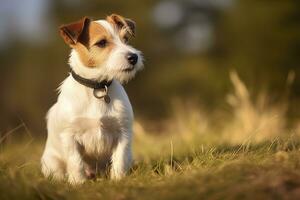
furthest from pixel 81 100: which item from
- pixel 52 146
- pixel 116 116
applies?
pixel 52 146

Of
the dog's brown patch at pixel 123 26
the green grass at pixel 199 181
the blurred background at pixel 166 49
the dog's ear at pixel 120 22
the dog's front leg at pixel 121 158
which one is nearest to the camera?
the green grass at pixel 199 181

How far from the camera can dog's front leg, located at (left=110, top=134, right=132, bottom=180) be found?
595 centimetres

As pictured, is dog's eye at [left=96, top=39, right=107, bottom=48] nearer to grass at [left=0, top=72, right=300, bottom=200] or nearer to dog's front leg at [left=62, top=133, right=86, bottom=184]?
dog's front leg at [left=62, top=133, right=86, bottom=184]

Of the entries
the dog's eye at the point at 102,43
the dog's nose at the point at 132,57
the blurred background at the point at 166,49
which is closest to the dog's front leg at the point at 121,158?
the dog's nose at the point at 132,57

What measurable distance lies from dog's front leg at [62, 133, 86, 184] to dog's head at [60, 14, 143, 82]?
0.63 meters

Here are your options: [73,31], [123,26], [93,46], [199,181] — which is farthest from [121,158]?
[199,181]

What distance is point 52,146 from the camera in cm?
651

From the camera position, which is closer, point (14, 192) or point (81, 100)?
point (14, 192)

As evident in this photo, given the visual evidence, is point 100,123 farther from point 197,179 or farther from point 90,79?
point 197,179

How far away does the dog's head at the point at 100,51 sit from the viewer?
6.02 meters

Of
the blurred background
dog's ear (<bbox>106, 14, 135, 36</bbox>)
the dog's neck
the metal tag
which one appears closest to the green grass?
the metal tag

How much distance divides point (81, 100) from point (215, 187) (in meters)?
2.08

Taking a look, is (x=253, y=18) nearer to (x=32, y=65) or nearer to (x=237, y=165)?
(x=237, y=165)

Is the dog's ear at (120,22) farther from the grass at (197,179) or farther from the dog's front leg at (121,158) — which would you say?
the grass at (197,179)
